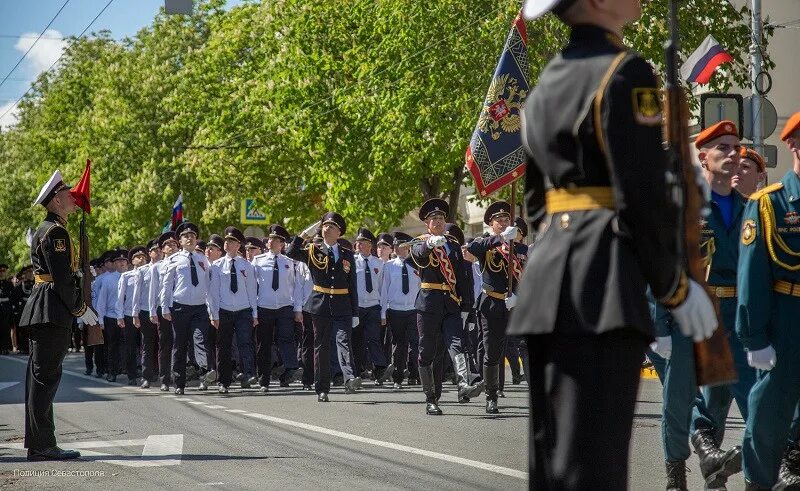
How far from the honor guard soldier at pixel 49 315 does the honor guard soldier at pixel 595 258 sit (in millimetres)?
7111

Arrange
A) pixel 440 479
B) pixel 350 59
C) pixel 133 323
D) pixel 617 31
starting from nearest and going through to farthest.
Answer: pixel 617 31, pixel 440 479, pixel 133 323, pixel 350 59

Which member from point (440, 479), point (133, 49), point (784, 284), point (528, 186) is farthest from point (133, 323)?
point (133, 49)

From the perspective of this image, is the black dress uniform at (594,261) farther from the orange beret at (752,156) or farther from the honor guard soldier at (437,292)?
the honor guard soldier at (437,292)

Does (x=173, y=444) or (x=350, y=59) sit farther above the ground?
(x=350, y=59)

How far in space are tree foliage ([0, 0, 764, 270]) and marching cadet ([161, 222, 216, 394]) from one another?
9.84 metres

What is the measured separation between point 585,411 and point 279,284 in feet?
59.0

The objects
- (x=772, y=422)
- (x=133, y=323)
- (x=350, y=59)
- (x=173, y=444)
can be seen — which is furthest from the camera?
(x=350, y=59)

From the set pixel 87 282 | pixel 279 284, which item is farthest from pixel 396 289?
pixel 87 282

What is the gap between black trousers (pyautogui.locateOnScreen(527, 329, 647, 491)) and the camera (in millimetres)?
4215

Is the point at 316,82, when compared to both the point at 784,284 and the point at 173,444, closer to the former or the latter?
the point at 173,444

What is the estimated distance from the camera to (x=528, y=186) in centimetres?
475

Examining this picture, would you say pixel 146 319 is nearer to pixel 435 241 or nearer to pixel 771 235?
pixel 435 241

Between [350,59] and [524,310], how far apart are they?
34.8 metres

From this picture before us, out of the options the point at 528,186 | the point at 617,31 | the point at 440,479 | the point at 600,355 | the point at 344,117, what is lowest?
the point at 440,479
